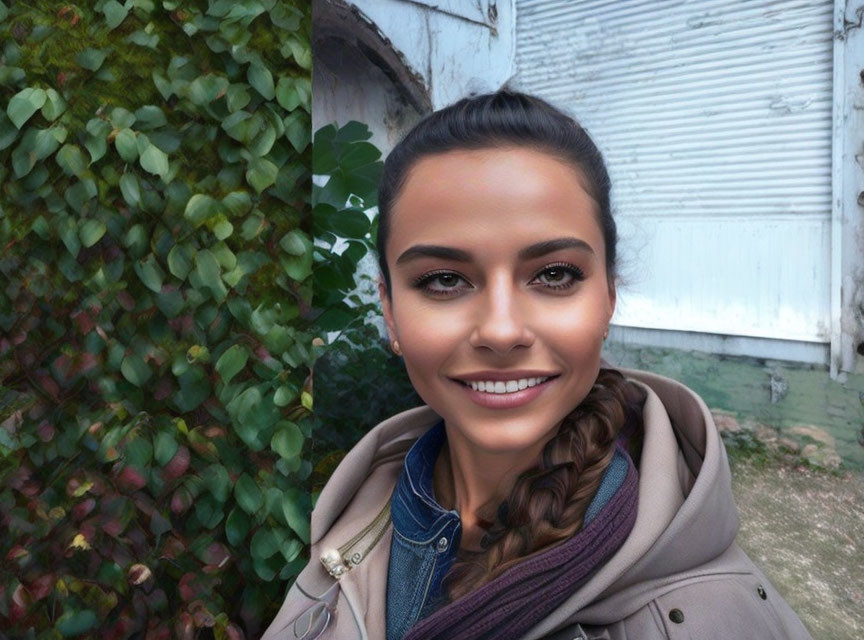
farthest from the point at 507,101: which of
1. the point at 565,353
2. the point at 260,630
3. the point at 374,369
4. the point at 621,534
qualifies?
the point at 260,630

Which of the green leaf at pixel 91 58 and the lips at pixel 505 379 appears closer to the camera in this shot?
the lips at pixel 505 379

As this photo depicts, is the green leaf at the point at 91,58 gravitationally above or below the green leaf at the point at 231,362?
above

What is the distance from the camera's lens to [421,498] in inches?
57.9

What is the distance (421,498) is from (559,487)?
0.93ft

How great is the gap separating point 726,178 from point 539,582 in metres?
0.79

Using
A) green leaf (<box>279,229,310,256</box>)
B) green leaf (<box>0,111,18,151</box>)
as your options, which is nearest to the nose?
green leaf (<box>279,229,310,256</box>)

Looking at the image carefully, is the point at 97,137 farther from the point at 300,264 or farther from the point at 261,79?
the point at 300,264

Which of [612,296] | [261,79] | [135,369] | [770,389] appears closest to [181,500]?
[135,369]

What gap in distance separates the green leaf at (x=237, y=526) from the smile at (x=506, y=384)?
107cm

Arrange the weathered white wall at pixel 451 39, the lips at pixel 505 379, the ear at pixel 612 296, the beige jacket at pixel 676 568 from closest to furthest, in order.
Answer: the beige jacket at pixel 676 568
the lips at pixel 505 379
the ear at pixel 612 296
the weathered white wall at pixel 451 39

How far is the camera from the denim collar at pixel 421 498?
1433 millimetres

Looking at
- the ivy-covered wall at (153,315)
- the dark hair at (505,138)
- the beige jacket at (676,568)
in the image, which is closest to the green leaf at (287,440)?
the ivy-covered wall at (153,315)

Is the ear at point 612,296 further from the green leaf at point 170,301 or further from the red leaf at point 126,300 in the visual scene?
the red leaf at point 126,300

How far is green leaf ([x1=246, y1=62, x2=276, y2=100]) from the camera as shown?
6.27 feet
